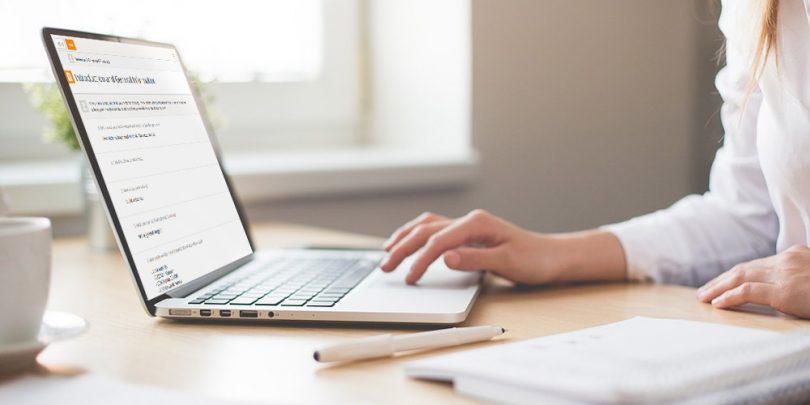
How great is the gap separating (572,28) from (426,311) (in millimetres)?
1173

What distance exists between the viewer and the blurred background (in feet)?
5.15

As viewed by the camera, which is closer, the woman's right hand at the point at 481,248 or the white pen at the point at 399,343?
the white pen at the point at 399,343

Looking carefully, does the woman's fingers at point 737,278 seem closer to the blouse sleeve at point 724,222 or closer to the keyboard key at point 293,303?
the blouse sleeve at point 724,222

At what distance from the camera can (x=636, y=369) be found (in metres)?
0.52

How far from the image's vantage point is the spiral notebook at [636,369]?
1.61ft

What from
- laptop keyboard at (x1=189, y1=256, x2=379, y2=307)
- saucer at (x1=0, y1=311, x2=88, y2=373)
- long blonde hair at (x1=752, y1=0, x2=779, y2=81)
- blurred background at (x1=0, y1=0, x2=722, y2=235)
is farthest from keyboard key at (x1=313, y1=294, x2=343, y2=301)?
blurred background at (x1=0, y1=0, x2=722, y2=235)

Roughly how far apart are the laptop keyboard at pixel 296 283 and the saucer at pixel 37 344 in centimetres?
11

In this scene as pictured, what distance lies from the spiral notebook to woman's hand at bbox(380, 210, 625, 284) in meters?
0.30

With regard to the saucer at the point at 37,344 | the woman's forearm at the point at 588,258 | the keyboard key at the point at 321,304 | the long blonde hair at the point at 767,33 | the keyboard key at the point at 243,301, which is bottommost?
the woman's forearm at the point at 588,258

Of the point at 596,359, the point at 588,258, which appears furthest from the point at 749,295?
the point at 596,359

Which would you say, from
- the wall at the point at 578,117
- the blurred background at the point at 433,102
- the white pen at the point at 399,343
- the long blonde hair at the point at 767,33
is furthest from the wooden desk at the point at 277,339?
the wall at the point at 578,117

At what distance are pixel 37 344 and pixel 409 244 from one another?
406mm

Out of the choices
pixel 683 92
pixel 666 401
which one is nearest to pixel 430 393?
pixel 666 401

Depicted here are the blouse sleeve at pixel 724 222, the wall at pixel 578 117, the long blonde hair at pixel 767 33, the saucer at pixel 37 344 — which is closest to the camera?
the saucer at pixel 37 344
